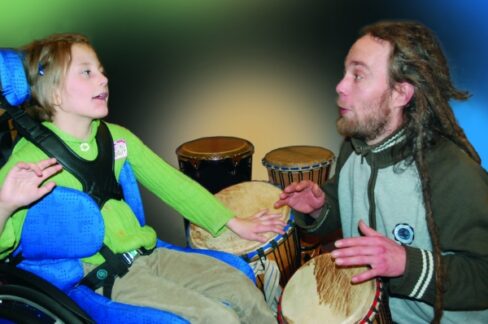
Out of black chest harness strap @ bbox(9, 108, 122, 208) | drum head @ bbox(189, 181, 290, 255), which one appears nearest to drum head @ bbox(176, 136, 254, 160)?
drum head @ bbox(189, 181, 290, 255)

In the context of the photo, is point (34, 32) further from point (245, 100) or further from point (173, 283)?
point (173, 283)

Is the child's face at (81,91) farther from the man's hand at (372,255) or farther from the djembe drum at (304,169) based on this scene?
the djembe drum at (304,169)

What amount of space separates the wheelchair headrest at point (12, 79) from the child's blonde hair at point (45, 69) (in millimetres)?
71

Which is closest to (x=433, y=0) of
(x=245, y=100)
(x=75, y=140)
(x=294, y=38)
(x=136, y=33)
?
(x=294, y=38)

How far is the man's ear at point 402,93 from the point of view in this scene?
5.25 feet

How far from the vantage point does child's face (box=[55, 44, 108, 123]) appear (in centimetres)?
150

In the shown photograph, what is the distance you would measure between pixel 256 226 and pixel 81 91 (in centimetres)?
81

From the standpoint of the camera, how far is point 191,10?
4734mm

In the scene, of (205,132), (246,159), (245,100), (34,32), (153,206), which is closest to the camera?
(246,159)

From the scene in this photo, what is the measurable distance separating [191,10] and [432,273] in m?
3.98

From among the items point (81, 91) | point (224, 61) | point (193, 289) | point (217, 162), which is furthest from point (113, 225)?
point (224, 61)

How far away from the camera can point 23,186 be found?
1280mm

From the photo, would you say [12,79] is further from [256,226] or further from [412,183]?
[412,183]

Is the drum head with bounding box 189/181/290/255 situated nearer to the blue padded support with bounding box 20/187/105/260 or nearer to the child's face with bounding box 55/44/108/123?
the blue padded support with bounding box 20/187/105/260
